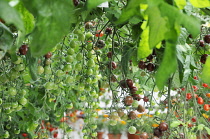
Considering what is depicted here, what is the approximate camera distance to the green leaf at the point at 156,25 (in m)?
0.21

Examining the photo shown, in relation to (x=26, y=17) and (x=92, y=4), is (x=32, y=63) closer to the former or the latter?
(x=26, y=17)

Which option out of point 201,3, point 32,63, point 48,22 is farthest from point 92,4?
point 32,63

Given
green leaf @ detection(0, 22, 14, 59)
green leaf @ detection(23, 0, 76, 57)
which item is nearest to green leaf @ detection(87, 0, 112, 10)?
green leaf @ detection(23, 0, 76, 57)

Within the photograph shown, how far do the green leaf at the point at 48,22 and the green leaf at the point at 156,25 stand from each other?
6 cm

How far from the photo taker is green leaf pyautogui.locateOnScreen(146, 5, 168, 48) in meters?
0.21

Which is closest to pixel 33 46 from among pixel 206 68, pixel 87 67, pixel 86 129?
pixel 206 68

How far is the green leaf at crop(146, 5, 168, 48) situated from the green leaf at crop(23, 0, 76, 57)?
62 millimetres

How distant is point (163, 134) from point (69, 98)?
0.67 meters

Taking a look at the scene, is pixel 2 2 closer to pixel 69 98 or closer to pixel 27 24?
pixel 27 24

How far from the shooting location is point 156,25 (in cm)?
22

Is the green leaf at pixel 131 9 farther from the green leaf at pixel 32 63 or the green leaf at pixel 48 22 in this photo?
the green leaf at pixel 32 63

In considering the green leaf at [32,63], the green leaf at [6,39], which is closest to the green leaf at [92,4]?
the green leaf at [6,39]

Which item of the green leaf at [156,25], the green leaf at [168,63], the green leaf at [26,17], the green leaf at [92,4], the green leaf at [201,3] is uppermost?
the green leaf at [201,3]

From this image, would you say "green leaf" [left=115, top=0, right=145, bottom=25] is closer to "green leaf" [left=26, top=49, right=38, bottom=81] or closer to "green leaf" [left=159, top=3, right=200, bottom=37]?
"green leaf" [left=159, top=3, right=200, bottom=37]
